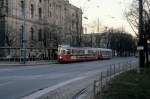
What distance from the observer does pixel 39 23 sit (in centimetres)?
9656

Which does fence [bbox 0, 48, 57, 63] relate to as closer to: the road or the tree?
the road

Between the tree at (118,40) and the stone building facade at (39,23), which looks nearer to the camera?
the stone building facade at (39,23)

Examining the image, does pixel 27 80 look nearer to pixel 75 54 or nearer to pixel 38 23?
pixel 75 54

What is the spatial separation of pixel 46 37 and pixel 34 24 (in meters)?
4.60

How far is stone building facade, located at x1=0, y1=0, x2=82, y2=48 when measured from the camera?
81.2m

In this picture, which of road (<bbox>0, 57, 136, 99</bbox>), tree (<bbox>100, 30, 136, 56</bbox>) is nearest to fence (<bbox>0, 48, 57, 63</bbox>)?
road (<bbox>0, 57, 136, 99</bbox>)

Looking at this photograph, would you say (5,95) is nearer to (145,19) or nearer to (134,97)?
(134,97)

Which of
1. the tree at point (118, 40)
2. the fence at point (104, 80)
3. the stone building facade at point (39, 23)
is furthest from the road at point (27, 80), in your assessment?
the tree at point (118, 40)

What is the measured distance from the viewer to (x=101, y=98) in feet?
44.5

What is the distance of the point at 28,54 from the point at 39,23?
27.8 metres

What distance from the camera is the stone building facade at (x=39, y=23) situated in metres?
81.2

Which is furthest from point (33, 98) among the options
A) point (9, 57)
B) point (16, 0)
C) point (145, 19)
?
point (16, 0)

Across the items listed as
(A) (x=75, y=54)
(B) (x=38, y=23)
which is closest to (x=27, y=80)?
(A) (x=75, y=54)

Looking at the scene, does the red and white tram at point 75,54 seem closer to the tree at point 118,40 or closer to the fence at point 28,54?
the fence at point 28,54
